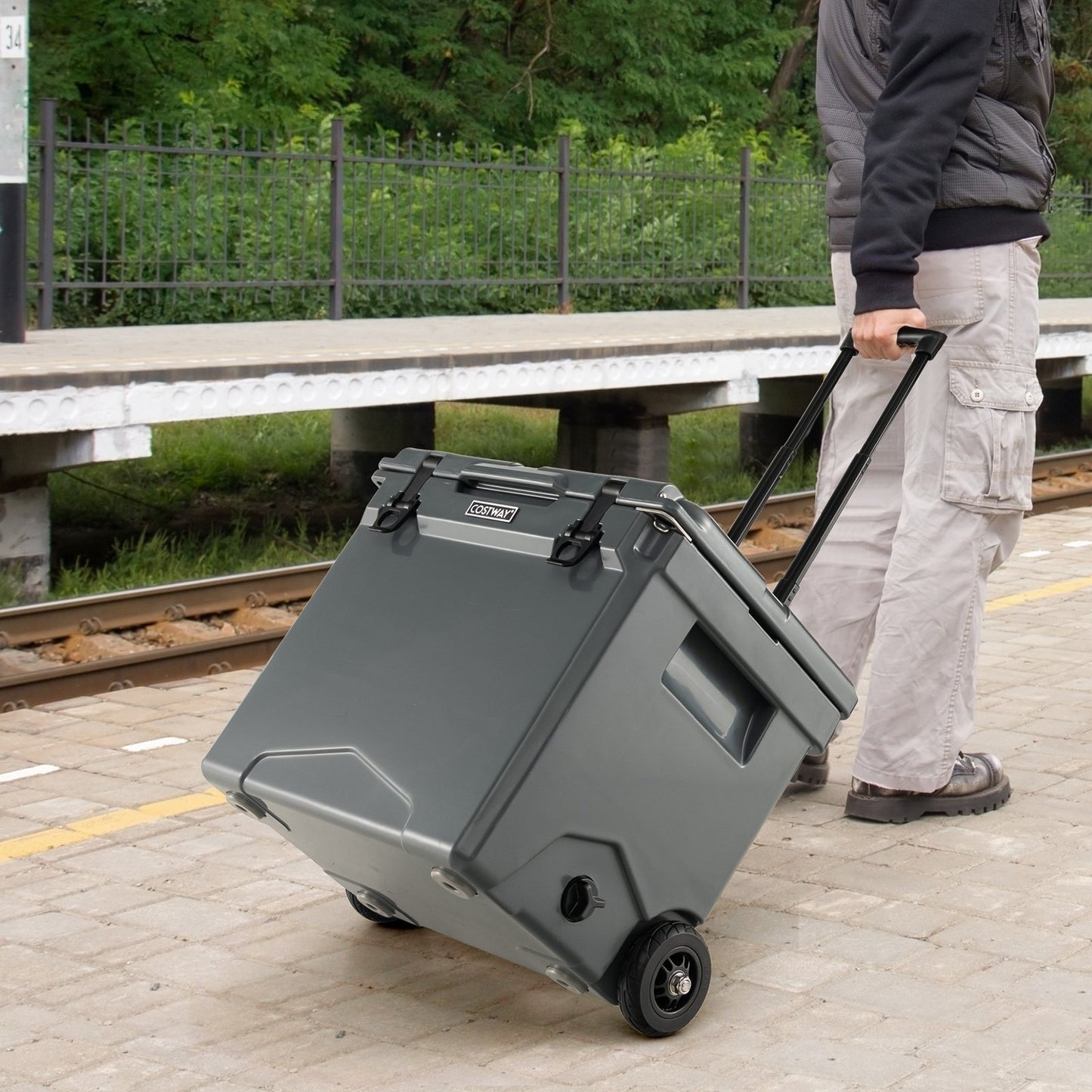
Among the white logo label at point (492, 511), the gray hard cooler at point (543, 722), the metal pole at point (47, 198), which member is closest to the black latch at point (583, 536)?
the gray hard cooler at point (543, 722)

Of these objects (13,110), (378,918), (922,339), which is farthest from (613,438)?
(378,918)

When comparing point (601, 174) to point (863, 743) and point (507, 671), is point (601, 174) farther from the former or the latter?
point (507, 671)

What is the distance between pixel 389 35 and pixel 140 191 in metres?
17.9

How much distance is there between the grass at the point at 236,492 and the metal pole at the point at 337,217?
0.96 meters

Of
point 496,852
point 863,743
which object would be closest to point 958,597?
point 863,743

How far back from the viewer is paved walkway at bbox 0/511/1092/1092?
9.41 feet

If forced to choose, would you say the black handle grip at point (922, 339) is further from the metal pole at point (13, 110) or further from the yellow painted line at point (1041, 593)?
the metal pole at point (13, 110)

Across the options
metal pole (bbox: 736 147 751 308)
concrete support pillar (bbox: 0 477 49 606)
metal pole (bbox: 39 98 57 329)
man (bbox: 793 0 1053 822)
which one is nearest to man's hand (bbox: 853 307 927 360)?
man (bbox: 793 0 1053 822)

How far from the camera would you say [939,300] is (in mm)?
3938

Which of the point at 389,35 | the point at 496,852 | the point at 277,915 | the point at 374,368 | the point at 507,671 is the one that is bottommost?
the point at 277,915

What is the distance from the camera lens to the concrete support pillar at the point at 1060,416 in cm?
1391

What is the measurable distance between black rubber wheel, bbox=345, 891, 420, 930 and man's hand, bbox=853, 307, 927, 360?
1.55 metres

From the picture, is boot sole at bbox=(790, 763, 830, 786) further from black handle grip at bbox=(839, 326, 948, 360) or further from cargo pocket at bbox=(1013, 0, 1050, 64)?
cargo pocket at bbox=(1013, 0, 1050, 64)

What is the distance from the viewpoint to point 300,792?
2.95m
